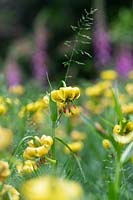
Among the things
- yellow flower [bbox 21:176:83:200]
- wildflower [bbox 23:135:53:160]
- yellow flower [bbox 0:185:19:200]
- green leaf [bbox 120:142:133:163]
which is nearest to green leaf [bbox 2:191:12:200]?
yellow flower [bbox 0:185:19:200]

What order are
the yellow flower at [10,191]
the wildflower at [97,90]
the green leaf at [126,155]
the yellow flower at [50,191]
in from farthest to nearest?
the wildflower at [97,90] → the green leaf at [126,155] → the yellow flower at [10,191] → the yellow flower at [50,191]

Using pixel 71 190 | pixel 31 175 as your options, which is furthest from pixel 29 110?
pixel 71 190

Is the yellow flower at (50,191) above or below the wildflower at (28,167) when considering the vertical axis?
above

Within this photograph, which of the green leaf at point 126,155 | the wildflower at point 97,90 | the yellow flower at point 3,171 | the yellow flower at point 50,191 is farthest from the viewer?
the wildflower at point 97,90

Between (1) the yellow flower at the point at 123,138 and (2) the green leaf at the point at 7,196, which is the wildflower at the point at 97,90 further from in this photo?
(2) the green leaf at the point at 7,196

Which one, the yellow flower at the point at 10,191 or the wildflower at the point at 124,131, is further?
the wildflower at the point at 124,131

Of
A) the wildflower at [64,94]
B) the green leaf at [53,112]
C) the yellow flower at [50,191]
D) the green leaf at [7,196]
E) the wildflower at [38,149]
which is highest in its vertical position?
the yellow flower at [50,191]

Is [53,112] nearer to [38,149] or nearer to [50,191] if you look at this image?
[38,149]

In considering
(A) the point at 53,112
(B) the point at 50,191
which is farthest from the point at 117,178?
(B) the point at 50,191

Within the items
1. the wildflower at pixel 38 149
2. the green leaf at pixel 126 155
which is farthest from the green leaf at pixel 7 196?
the green leaf at pixel 126 155
